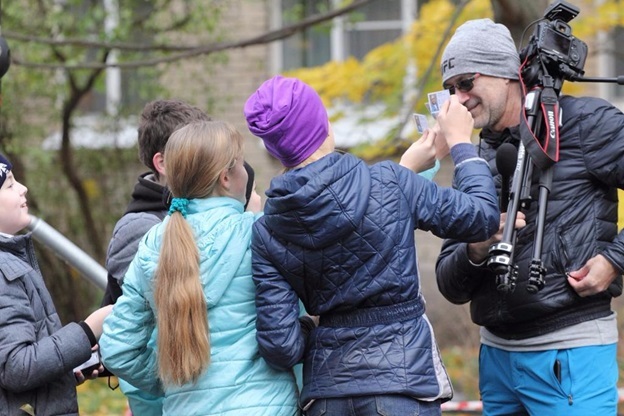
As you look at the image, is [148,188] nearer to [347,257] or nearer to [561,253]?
[347,257]

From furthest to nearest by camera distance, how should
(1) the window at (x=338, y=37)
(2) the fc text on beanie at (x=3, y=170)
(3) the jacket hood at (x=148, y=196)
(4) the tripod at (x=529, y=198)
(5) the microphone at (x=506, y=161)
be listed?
(1) the window at (x=338, y=37), (3) the jacket hood at (x=148, y=196), (2) the fc text on beanie at (x=3, y=170), (5) the microphone at (x=506, y=161), (4) the tripod at (x=529, y=198)

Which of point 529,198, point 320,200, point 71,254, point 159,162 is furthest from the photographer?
point 71,254

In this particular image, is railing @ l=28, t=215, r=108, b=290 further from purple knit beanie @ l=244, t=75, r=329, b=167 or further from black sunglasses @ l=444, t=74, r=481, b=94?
black sunglasses @ l=444, t=74, r=481, b=94

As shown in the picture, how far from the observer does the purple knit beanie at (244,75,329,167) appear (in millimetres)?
3068

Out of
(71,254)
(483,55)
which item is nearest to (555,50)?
(483,55)

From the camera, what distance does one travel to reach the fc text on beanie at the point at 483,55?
11.7 ft

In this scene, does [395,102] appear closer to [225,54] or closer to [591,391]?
[225,54]

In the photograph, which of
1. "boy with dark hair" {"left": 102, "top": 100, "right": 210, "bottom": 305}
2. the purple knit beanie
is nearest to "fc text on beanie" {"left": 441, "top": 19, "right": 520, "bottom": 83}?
the purple knit beanie

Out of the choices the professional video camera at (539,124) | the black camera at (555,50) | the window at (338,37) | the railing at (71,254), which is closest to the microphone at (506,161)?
the professional video camera at (539,124)

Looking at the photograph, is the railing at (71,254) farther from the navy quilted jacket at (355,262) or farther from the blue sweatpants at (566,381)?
the blue sweatpants at (566,381)

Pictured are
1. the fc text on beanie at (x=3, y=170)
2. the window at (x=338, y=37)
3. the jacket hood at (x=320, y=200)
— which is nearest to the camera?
the jacket hood at (x=320, y=200)

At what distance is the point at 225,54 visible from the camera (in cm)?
1022

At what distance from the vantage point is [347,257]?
3057 mm

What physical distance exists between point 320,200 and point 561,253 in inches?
38.0
